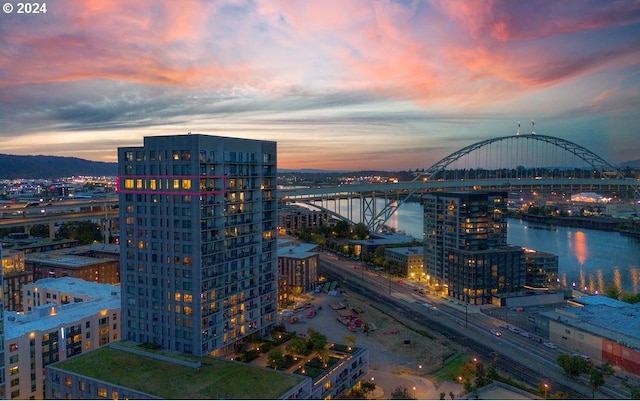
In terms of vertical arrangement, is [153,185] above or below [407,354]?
above

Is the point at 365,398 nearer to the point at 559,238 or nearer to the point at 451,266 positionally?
the point at 451,266

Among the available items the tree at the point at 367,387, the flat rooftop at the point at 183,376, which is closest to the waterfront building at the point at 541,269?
the tree at the point at 367,387

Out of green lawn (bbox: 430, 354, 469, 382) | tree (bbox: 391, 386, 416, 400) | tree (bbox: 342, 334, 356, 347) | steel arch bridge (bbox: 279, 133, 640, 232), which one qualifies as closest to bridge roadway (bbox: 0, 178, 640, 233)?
steel arch bridge (bbox: 279, 133, 640, 232)

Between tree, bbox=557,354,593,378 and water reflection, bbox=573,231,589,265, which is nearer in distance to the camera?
tree, bbox=557,354,593,378

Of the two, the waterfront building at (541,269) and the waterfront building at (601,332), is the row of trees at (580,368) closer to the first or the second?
the waterfront building at (601,332)

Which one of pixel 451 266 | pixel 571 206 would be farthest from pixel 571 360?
pixel 571 206

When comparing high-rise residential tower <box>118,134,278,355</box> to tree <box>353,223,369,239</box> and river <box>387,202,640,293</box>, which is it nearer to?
river <box>387,202,640,293</box>
